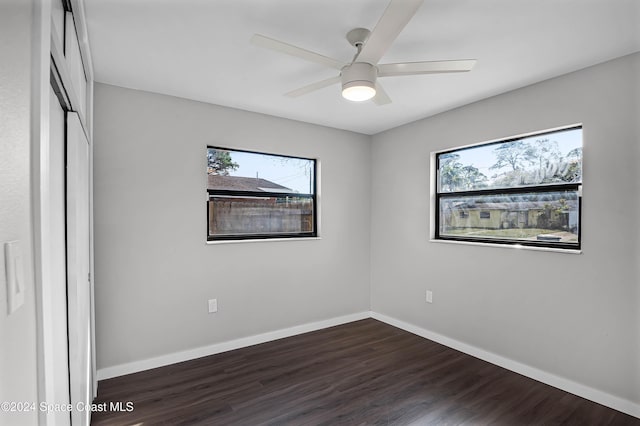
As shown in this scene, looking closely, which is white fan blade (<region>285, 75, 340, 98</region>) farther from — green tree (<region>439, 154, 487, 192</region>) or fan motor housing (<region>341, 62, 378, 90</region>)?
green tree (<region>439, 154, 487, 192</region>)

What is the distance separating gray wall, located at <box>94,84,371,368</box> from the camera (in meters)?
2.76

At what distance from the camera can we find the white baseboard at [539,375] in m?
2.32

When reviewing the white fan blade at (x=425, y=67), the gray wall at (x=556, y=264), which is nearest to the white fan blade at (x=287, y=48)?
the white fan blade at (x=425, y=67)

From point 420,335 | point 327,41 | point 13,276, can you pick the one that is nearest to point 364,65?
point 327,41

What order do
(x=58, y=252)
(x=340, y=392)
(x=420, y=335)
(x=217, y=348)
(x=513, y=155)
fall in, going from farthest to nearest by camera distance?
(x=420, y=335) → (x=217, y=348) → (x=513, y=155) → (x=340, y=392) → (x=58, y=252)

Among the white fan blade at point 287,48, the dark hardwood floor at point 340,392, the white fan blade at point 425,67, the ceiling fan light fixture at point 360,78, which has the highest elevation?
the white fan blade at point 287,48

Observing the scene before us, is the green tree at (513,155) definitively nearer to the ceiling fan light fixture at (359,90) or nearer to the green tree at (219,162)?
the ceiling fan light fixture at (359,90)

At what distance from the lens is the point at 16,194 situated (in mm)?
621

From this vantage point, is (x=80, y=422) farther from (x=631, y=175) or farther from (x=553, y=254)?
(x=631, y=175)

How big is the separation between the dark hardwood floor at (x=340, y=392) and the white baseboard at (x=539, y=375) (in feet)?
0.20

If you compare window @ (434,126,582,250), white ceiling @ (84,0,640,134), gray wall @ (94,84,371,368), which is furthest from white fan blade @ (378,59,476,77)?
gray wall @ (94,84,371,368)

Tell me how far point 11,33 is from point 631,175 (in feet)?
10.3

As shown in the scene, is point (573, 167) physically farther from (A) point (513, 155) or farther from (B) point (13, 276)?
(B) point (13, 276)

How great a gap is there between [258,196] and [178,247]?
3.17 ft
